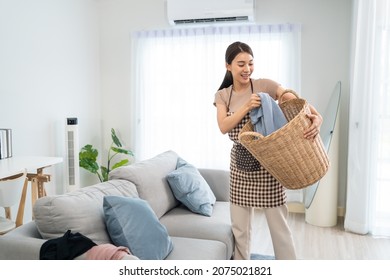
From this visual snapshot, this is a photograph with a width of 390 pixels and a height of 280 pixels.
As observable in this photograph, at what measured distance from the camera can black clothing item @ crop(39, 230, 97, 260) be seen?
1.34m

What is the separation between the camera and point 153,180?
235 cm

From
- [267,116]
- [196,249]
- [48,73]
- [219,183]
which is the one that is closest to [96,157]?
[48,73]

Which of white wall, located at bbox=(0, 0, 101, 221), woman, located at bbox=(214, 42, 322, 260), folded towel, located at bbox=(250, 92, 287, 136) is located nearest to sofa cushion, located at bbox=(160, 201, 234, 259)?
woman, located at bbox=(214, 42, 322, 260)

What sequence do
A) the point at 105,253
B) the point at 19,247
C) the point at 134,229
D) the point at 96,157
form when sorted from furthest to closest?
the point at 96,157
the point at 134,229
the point at 19,247
the point at 105,253

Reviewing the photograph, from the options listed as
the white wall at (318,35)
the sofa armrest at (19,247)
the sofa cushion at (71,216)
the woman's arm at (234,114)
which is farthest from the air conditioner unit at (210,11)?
the sofa armrest at (19,247)

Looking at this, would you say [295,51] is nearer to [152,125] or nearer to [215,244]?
[152,125]

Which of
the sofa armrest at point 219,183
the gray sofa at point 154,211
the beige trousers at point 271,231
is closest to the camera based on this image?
the gray sofa at point 154,211

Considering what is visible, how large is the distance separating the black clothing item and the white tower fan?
2.37 meters

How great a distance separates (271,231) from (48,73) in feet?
9.02

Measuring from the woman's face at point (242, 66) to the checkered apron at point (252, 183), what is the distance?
20 cm

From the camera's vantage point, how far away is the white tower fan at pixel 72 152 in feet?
12.0

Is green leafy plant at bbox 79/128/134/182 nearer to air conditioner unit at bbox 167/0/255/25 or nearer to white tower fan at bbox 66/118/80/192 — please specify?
white tower fan at bbox 66/118/80/192

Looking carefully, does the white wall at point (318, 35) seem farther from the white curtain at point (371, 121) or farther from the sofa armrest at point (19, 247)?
the sofa armrest at point (19, 247)

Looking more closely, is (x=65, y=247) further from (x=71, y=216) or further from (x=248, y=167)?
(x=248, y=167)
